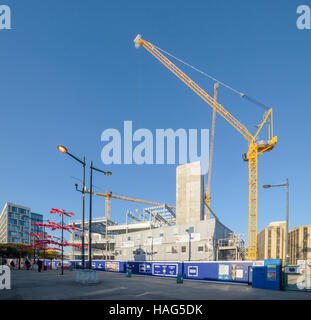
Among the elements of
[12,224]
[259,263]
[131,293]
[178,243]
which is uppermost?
[131,293]

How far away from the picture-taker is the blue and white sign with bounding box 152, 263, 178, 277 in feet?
92.8

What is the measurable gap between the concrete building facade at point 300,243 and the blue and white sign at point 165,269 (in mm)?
77902

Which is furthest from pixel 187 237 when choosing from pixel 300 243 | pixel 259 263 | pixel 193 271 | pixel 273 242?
pixel 273 242

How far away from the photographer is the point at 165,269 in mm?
29281

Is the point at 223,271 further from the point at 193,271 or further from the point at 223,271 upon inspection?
the point at 193,271

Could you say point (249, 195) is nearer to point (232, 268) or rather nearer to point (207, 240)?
point (207, 240)

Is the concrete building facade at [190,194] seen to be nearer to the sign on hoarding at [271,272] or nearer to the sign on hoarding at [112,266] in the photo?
the sign on hoarding at [112,266]

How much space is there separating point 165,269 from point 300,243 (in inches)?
3346

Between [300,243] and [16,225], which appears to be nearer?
[300,243]

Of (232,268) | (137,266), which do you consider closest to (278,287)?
(232,268)

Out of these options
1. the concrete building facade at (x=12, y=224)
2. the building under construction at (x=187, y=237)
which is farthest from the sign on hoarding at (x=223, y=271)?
the concrete building facade at (x=12, y=224)

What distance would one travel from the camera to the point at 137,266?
33.9 metres
